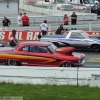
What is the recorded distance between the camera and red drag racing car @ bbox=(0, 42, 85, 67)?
705 inches

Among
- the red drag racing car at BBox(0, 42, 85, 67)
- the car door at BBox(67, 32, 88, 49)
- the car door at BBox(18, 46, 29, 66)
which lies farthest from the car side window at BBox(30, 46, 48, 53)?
the car door at BBox(67, 32, 88, 49)

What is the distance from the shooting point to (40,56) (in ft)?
59.7

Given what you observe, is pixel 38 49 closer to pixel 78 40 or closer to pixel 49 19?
pixel 78 40

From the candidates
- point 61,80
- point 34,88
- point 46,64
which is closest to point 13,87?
point 34,88

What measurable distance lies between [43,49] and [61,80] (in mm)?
5184

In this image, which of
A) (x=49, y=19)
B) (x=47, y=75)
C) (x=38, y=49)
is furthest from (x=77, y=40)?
(x=49, y=19)

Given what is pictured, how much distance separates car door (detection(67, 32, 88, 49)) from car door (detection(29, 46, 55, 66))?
5.90m

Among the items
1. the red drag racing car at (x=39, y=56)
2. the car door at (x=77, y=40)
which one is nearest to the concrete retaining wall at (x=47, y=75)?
the red drag racing car at (x=39, y=56)

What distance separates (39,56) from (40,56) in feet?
0.14

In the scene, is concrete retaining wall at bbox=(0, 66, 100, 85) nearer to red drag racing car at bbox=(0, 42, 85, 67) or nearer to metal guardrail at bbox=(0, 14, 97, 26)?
red drag racing car at bbox=(0, 42, 85, 67)

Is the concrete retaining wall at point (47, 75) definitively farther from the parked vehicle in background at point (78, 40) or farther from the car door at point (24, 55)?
the parked vehicle in background at point (78, 40)

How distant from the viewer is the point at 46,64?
18.0 m

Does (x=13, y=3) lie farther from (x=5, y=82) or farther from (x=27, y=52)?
(x=5, y=82)

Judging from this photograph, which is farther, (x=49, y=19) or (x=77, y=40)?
(x=49, y=19)
